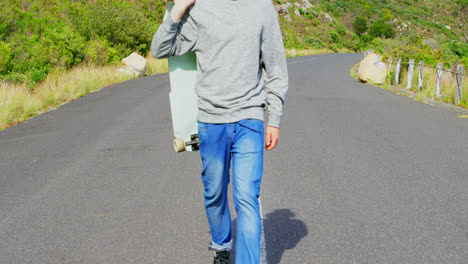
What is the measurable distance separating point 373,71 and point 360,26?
6723cm

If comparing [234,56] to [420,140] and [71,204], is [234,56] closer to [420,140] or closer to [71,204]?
[71,204]

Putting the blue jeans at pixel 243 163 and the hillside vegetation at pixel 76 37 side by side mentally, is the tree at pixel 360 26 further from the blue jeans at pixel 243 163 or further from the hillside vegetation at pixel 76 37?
the blue jeans at pixel 243 163

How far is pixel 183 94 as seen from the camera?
3.43 metres

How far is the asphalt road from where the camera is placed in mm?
4383

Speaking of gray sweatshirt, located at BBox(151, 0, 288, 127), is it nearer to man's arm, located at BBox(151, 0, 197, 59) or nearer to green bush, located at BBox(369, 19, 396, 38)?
man's arm, located at BBox(151, 0, 197, 59)

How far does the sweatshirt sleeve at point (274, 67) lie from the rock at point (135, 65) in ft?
62.8

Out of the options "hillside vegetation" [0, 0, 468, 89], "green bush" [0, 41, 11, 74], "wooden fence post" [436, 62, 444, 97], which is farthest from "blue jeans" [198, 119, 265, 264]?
"wooden fence post" [436, 62, 444, 97]

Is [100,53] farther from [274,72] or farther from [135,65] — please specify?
[274,72]

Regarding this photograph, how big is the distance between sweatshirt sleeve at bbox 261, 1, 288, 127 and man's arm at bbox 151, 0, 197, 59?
1.46 feet

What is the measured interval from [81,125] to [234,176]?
8.14 m

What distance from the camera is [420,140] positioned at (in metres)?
9.27

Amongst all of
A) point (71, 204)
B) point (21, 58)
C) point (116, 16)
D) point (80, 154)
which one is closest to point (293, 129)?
point (80, 154)

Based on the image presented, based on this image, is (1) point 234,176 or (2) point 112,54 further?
(2) point 112,54

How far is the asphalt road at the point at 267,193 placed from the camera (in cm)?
438
